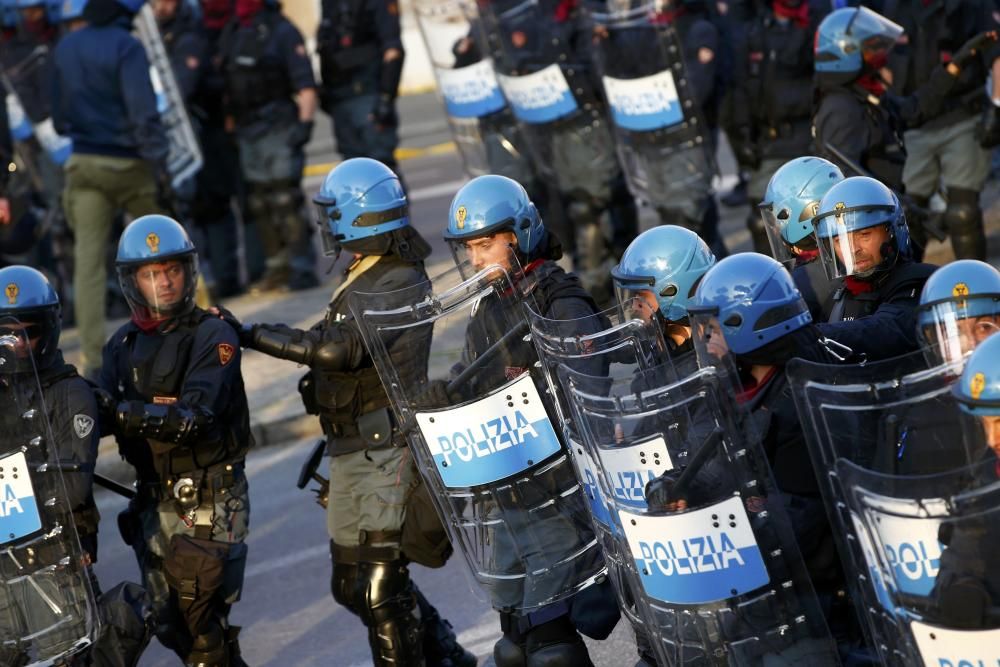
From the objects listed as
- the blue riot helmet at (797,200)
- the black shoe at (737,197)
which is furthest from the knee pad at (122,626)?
the black shoe at (737,197)

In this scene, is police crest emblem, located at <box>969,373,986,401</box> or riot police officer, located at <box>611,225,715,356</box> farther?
riot police officer, located at <box>611,225,715,356</box>

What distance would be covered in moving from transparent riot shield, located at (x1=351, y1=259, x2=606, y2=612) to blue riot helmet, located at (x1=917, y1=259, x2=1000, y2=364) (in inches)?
44.4

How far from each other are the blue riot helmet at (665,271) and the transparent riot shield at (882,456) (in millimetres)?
1217

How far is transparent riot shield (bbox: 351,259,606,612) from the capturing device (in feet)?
16.2

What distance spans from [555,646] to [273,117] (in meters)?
7.24

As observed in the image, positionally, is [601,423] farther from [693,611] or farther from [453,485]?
[453,485]

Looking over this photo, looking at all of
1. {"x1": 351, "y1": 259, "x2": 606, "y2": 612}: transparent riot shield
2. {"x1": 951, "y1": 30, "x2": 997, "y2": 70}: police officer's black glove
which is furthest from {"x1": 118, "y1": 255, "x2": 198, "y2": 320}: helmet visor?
{"x1": 951, "y1": 30, "x2": 997, "y2": 70}: police officer's black glove

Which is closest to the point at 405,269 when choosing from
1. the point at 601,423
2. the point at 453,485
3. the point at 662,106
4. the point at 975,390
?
the point at 453,485

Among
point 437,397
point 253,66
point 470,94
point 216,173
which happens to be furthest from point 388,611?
point 216,173

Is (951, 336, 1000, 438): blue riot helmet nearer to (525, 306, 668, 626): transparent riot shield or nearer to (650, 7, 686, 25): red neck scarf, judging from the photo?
(525, 306, 668, 626): transparent riot shield

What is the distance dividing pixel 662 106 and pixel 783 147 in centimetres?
73

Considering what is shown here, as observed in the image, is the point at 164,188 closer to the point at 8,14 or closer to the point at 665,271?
the point at 8,14

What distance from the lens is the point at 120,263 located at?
5.92 meters

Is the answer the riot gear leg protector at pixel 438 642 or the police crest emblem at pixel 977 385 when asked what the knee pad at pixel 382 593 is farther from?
the police crest emblem at pixel 977 385
